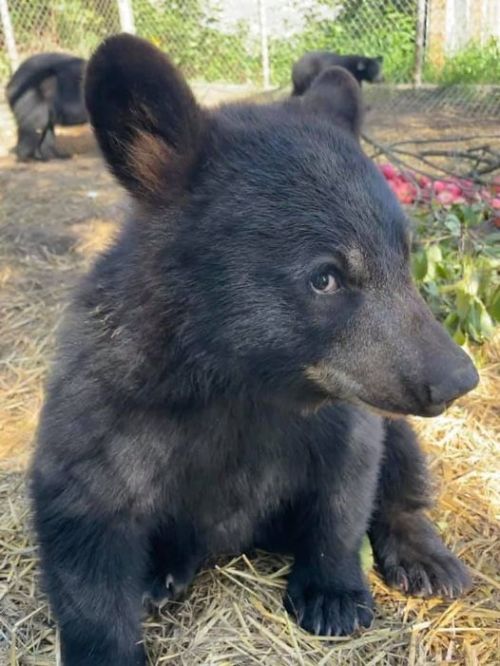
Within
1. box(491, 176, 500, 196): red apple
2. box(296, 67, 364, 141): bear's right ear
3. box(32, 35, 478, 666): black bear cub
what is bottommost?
box(491, 176, 500, 196): red apple

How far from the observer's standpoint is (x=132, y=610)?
7.98 feet

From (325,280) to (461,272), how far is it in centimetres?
273

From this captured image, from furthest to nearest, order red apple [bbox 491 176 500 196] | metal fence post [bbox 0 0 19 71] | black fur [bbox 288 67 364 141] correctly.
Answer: metal fence post [bbox 0 0 19 71] → red apple [bbox 491 176 500 196] → black fur [bbox 288 67 364 141]

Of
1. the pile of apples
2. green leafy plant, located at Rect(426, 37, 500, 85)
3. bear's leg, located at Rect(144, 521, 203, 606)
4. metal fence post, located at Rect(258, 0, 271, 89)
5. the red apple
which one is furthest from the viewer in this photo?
metal fence post, located at Rect(258, 0, 271, 89)

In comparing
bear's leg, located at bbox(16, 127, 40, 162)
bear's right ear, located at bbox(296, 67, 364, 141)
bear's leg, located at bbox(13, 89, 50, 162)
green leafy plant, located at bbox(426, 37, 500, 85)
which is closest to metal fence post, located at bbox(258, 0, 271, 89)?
green leafy plant, located at bbox(426, 37, 500, 85)

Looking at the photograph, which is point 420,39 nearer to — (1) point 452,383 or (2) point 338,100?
(2) point 338,100

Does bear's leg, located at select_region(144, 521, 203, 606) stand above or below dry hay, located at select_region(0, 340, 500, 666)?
above

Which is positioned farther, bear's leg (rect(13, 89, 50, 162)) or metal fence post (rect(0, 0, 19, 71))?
metal fence post (rect(0, 0, 19, 71))

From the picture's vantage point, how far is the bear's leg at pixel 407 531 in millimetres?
2793

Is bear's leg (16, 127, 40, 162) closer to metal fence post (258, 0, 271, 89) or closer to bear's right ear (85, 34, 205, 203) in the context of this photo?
metal fence post (258, 0, 271, 89)

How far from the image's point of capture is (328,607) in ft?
8.61

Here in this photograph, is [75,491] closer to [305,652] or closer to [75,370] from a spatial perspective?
[75,370]

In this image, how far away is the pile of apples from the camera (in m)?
5.31

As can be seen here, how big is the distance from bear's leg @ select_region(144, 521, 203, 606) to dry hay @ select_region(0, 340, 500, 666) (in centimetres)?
8
